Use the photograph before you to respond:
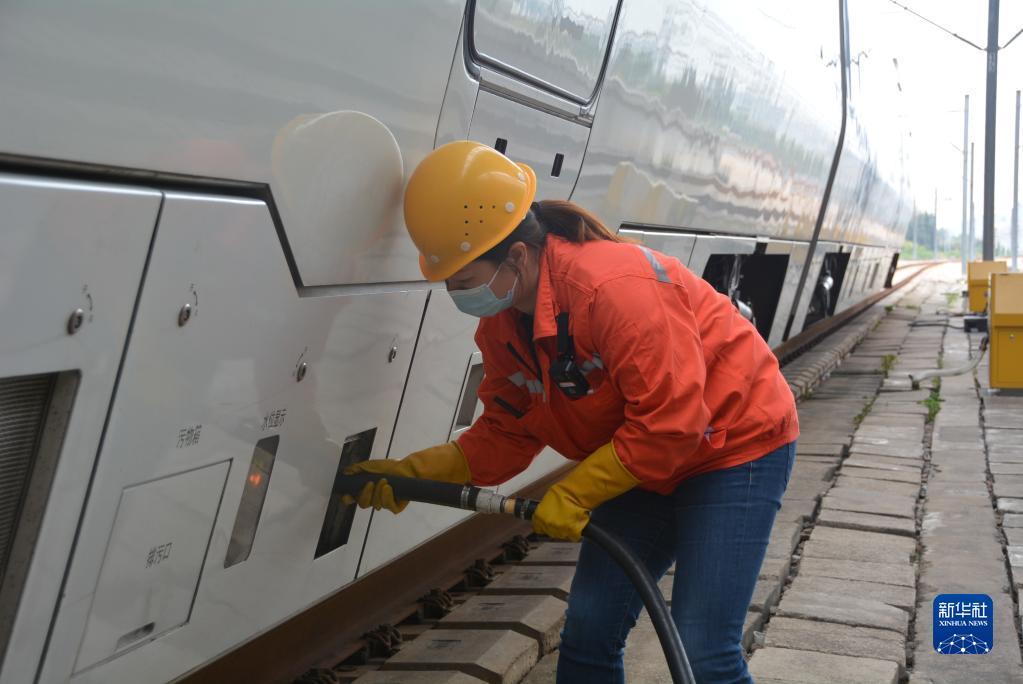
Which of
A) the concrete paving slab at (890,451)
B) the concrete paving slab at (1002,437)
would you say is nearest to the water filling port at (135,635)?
the concrete paving slab at (890,451)

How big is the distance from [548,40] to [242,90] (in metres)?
1.29

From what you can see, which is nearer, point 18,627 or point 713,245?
point 18,627

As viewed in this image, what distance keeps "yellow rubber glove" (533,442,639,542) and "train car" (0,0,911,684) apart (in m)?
0.63

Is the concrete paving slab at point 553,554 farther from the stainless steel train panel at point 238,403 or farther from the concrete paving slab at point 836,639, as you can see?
the stainless steel train panel at point 238,403

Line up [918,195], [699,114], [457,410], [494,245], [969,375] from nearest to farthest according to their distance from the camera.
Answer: [494,245], [457,410], [699,114], [969,375], [918,195]

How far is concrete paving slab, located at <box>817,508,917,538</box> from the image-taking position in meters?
5.00

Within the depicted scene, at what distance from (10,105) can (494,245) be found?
1.10m

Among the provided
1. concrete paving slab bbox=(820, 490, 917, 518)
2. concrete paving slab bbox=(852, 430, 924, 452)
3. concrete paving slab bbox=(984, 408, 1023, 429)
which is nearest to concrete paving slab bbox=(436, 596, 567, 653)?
concrete paving slab bbox=(820, 490, 917, 518)

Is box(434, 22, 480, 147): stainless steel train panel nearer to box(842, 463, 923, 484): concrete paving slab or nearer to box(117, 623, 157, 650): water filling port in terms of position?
box(117, 623, 157, 650): water filling port

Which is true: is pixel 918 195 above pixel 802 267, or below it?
above

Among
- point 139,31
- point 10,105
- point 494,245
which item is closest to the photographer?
point 10,105

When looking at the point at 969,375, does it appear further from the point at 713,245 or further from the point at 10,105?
the point at 10,105

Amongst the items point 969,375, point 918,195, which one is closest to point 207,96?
point 969,375

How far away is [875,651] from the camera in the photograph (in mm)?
3619
